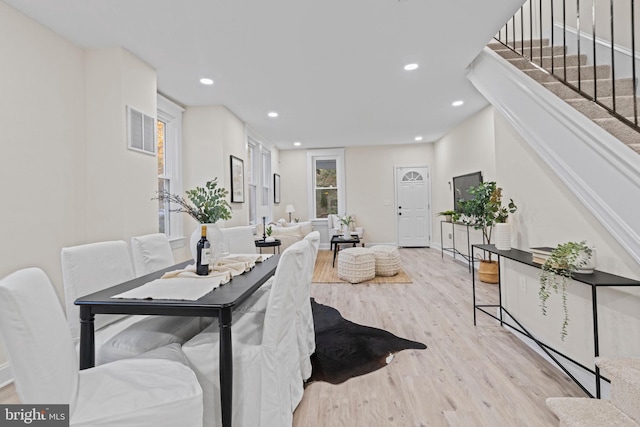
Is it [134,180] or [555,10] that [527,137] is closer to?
[555,10]

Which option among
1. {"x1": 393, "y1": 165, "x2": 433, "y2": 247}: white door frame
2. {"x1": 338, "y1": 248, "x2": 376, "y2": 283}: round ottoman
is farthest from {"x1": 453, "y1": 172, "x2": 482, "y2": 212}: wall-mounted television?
{"x1": 338, "y1": 248, "x2": 376, "y2": 283}: round ottoman

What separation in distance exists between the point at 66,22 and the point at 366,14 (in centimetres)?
243

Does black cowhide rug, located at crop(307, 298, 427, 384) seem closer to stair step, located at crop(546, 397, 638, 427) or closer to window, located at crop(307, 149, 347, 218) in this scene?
stair step, located at crop(546, 397, 638, 427)

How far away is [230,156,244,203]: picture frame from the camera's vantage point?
193 inches

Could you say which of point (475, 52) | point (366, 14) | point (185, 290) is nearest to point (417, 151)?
point (475, 52)

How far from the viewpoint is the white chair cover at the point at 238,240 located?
317cm

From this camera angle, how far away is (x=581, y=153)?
6.12 ft

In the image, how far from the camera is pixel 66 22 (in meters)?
2.51

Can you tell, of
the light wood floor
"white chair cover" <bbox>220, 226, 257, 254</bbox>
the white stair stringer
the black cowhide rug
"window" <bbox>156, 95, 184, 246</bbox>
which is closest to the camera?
the white stair stringer

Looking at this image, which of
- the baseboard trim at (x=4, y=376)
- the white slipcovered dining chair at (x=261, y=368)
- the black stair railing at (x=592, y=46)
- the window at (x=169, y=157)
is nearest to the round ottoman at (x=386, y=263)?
the window at (x=169, y=157)

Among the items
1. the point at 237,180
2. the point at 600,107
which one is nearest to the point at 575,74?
the point at 600,107

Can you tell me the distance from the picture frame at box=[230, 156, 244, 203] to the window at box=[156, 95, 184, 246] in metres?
0.78

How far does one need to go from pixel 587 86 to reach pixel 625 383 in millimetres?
2323

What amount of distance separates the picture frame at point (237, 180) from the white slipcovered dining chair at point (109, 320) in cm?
287
